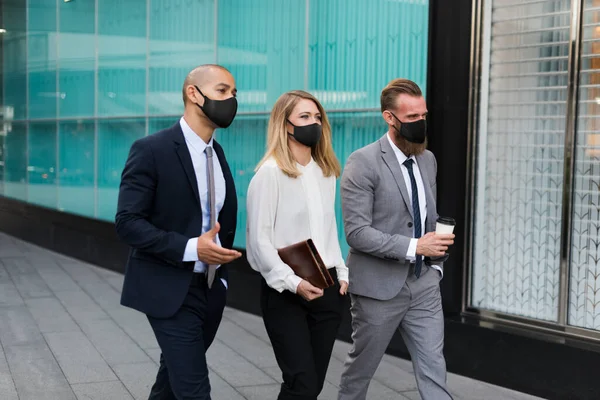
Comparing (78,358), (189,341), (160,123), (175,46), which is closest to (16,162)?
(160,123)

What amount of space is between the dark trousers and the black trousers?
330 millimetres

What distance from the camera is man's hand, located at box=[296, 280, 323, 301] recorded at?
157 inches

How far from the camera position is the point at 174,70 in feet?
34.3

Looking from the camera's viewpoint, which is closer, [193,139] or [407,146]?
[193,139]

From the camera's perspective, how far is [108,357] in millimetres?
6836

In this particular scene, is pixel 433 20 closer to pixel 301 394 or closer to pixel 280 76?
pixel 280 76

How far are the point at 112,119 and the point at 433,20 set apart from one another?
21.5 ft

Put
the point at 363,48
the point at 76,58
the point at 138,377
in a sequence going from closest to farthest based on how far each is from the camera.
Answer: the point at 138,377
the point at 363,48
the point at 76,58

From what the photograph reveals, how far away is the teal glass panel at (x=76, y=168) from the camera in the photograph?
12867mm

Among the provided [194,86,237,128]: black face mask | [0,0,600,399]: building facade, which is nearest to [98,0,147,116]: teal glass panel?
[0,0,600,399]: building facade

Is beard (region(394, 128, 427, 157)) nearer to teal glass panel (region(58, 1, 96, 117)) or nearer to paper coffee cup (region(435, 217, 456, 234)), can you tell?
paper coffee cup (region(435, 217, 456, 234))

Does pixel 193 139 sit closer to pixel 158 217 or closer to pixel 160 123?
pixel 158 217

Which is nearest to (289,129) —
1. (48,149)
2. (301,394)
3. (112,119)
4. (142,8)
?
(301,394)

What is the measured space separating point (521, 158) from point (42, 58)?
10191mm
